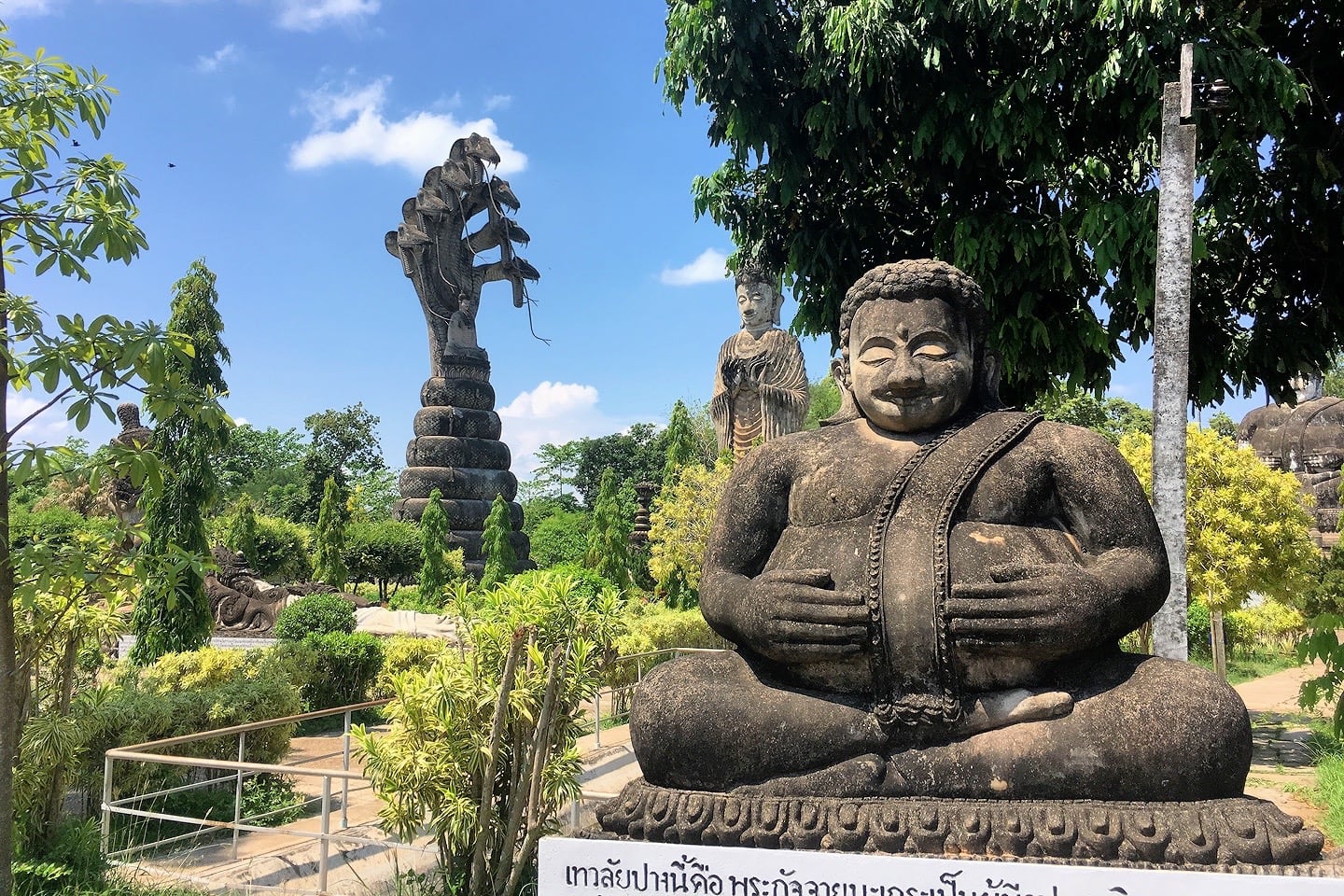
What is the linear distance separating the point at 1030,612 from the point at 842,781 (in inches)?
33.1

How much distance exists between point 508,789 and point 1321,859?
3.67 metres

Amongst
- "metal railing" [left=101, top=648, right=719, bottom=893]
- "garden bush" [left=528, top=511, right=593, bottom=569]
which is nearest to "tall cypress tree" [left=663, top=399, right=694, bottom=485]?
"garden bush" [left=528, top=511, right=593, bottom=569]

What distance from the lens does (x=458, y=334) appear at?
25719mm

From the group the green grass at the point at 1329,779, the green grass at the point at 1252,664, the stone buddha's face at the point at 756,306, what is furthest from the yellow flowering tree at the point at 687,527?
the green grass at the point at 1329,779

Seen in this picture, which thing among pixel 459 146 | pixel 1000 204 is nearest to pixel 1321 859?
pixel 1000 204

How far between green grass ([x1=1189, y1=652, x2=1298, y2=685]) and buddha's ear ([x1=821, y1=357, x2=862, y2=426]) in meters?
14.9

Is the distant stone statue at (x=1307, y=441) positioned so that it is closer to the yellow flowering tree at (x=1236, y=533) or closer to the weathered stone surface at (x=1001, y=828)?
the yellow flowering tree at (x=1236, y=533)

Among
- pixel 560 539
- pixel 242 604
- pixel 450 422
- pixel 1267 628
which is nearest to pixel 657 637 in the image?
pixel 242 604

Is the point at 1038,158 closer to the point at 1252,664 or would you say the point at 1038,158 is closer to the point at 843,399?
the point at 843,399

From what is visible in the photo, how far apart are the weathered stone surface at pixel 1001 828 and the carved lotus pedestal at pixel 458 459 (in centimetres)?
2185

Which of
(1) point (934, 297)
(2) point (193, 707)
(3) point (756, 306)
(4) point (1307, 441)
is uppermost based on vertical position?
(3) point (756, 306)

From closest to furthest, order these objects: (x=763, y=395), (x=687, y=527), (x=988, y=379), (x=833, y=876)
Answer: (x=833, y=876), (x=988, y=379), (x=763, y=395), (x=687, y=527)

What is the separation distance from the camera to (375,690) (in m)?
14.0

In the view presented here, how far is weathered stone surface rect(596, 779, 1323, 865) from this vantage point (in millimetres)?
2953
